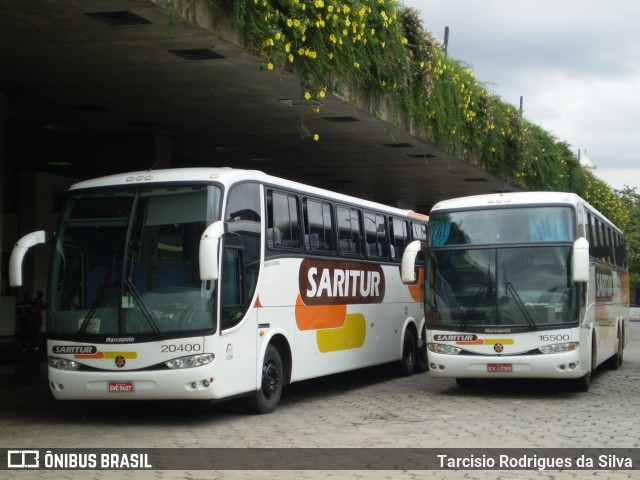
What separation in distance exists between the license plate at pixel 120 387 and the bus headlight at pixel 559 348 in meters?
6.33

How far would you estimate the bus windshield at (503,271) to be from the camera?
52.3 feet

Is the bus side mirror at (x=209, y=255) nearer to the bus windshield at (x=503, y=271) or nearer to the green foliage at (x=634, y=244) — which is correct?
the bus windshield at (x=503, y=271)

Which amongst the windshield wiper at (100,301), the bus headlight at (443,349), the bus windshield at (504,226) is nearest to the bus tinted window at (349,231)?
the bus windshield at (504,226)

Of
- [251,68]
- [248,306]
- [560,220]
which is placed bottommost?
[248,306]

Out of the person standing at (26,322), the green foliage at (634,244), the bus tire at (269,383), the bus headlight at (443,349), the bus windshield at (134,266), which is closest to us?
the bus windshield at (134,266)

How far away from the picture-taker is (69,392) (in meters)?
12.9

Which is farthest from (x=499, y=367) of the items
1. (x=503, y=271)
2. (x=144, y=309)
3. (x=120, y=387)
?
(x=120, y=387)

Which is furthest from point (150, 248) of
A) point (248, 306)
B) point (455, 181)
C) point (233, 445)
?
point (455, 181)

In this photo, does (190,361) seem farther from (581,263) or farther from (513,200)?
(513,200)

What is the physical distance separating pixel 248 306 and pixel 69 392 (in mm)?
2413

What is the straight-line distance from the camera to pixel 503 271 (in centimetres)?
1622

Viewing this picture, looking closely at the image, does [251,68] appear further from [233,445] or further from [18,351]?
[18,351]

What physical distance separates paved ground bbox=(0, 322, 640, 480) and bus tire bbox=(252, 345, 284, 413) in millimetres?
195

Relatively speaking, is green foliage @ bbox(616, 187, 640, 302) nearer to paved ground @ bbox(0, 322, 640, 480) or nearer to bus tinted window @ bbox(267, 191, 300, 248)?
paved ground @ bbox(0, 322, 640, 480)
